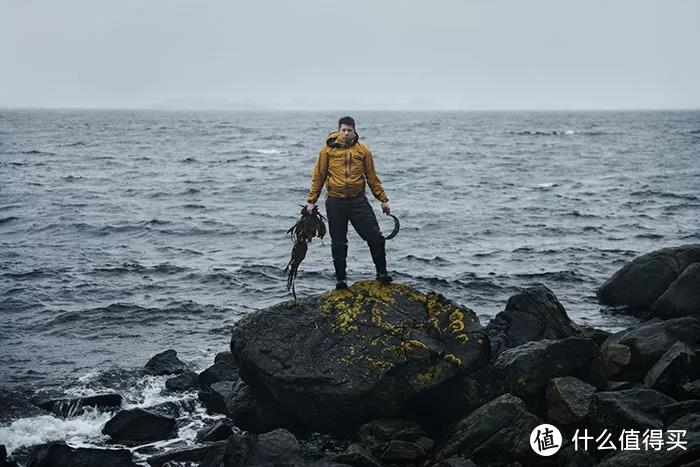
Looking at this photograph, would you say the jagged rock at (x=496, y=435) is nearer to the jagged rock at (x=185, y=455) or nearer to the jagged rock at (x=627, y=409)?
the jagged rock at (x=627, y=409)

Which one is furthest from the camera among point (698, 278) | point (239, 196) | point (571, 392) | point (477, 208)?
point (239, 196)

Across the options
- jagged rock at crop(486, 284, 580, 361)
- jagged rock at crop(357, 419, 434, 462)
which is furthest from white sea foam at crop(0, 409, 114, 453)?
jagged rock at crop(486, 284, 580, 361)

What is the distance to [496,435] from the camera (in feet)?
31.3

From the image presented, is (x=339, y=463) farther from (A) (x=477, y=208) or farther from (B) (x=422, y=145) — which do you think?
(B) (x=422, y=145)

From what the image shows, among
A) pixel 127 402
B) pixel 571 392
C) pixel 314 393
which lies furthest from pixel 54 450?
pixel 571 392

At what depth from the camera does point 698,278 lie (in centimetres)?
1669

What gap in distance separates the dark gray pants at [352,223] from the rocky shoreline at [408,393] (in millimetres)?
511

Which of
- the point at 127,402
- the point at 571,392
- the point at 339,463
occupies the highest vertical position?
the point at 571,392

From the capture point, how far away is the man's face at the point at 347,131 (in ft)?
36.3

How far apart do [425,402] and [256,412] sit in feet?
9.47

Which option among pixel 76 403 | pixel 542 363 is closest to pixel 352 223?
pixel 542 363

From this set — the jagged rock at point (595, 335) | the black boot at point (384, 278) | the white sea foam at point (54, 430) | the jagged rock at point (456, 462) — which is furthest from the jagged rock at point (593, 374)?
the white sea foam at point (54, 430)

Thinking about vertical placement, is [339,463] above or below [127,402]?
above

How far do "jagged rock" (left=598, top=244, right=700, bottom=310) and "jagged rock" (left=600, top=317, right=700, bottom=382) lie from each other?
22.0 ft
